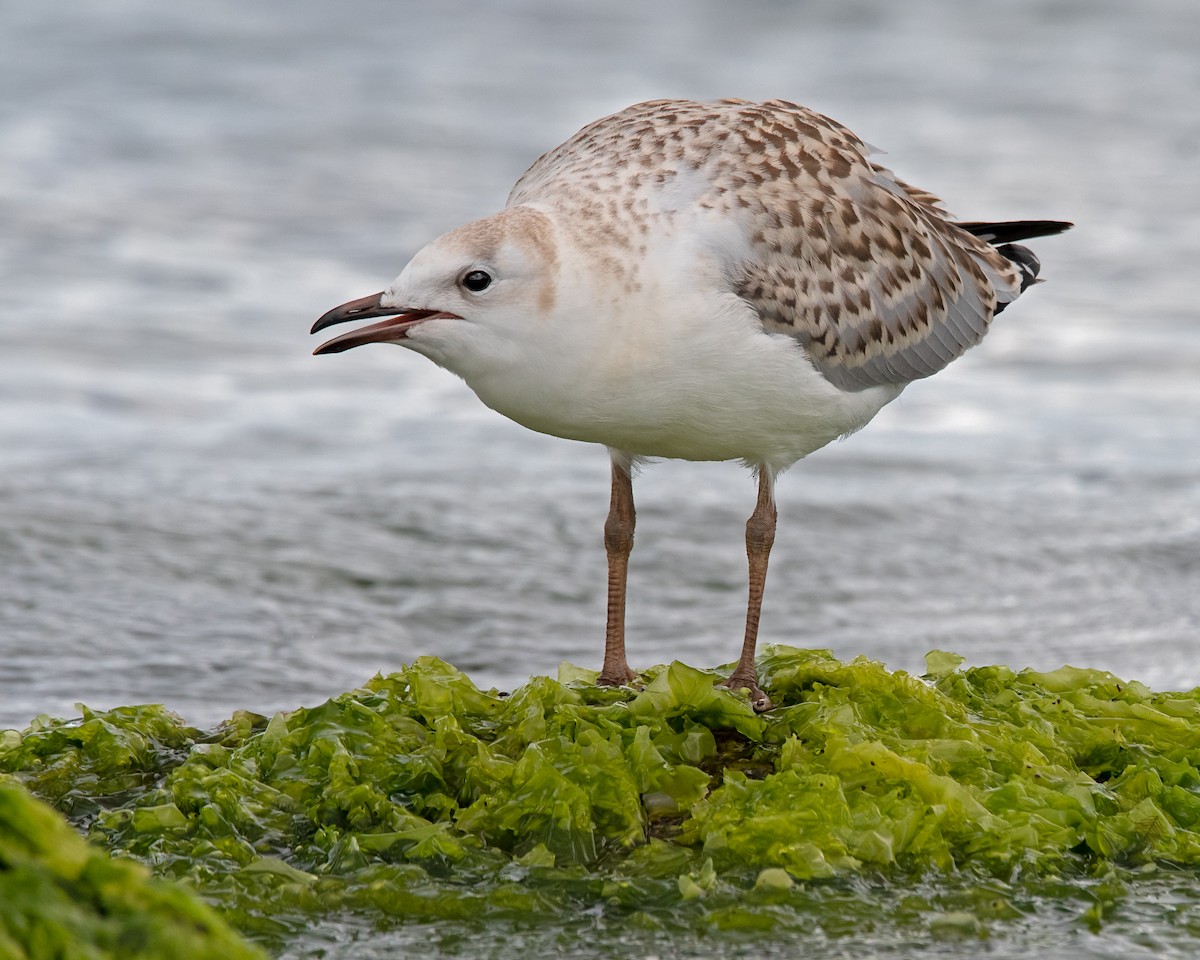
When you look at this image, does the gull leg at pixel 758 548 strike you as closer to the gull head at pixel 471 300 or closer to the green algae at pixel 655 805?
the green algae at pixel 655 805

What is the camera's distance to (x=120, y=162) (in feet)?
57.3

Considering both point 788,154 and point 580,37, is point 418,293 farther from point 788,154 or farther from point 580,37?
point 580,37

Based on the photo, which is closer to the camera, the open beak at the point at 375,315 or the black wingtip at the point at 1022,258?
the open beak at the point at 375,315

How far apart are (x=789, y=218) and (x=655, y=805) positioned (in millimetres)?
2182

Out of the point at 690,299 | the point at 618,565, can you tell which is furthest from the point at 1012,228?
the point at 690,299

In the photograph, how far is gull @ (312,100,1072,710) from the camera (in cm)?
520

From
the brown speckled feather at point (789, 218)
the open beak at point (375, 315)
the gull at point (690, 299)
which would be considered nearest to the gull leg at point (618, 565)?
the gull at point (690, 299)

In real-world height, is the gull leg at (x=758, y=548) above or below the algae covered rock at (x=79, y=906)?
above

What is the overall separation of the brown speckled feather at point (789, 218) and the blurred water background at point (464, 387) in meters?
2.28

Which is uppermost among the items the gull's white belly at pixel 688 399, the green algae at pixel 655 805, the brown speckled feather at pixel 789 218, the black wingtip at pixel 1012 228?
the black wingtip at pixel 1012 228

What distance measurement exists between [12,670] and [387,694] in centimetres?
281

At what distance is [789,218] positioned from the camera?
6066 mm

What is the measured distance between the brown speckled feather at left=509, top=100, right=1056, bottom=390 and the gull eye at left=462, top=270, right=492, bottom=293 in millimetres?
376

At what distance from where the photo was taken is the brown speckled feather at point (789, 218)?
5656mm
